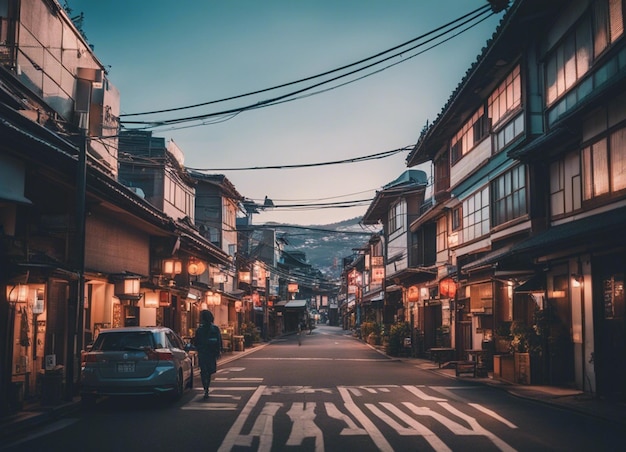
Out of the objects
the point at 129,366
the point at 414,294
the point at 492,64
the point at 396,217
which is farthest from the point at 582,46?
the point at 396,217

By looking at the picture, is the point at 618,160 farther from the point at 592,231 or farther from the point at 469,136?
the point at 469,136

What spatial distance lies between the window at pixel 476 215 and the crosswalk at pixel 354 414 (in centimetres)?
918

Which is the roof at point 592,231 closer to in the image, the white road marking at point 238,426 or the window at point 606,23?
the window at point 606,23

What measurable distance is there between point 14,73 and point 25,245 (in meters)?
4.93

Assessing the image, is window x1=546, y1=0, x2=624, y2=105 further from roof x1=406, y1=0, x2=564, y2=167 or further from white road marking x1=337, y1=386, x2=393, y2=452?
white road marking x1=337, y1=386, x2=393, y2=452

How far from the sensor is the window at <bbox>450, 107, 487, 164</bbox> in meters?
27.0

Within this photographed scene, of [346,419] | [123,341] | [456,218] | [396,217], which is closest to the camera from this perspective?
[346,419]

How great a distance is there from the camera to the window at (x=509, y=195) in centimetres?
2192

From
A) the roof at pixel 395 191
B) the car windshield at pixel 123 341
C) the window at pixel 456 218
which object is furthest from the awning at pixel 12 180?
the roof at pixel 395 191

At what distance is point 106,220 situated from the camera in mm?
22422

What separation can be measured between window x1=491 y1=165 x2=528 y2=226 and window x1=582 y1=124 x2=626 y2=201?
4.06 m

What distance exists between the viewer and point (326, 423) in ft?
39.4

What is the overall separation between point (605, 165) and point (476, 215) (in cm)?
1110

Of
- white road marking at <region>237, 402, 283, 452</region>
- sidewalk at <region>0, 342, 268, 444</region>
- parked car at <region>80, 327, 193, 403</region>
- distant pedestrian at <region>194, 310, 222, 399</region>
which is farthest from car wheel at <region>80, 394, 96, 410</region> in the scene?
white road marking at <region>237, 402, 283, 452</region>
